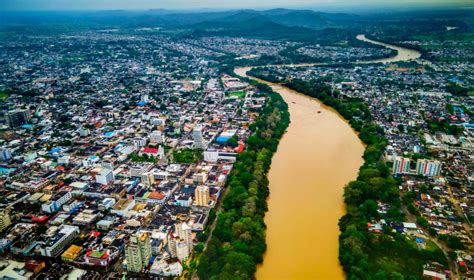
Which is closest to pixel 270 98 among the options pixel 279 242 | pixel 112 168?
pixel 112 168

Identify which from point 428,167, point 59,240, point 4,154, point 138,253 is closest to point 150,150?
point 4,154

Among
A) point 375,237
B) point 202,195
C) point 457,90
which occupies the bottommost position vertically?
point 375,237

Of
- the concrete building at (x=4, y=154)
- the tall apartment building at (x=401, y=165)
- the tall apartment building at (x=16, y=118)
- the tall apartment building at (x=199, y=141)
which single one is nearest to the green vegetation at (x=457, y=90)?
the tall apartment building at (x=401, y=165)

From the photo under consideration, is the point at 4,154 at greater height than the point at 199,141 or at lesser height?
lesser

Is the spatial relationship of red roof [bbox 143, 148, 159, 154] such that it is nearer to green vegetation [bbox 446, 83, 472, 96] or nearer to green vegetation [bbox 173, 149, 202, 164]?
green vegetation [bbox 173, 149, 202, 164]

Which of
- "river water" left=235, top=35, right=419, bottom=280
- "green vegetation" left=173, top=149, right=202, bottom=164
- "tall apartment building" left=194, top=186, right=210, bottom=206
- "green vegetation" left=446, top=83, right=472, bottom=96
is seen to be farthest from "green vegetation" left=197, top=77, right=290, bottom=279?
"green vegetation" left=446, top=83, right=472, bottom=96

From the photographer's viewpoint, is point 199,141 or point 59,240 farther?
point 199,141

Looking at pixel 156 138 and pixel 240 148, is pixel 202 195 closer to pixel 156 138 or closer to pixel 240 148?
pixel 240 148
